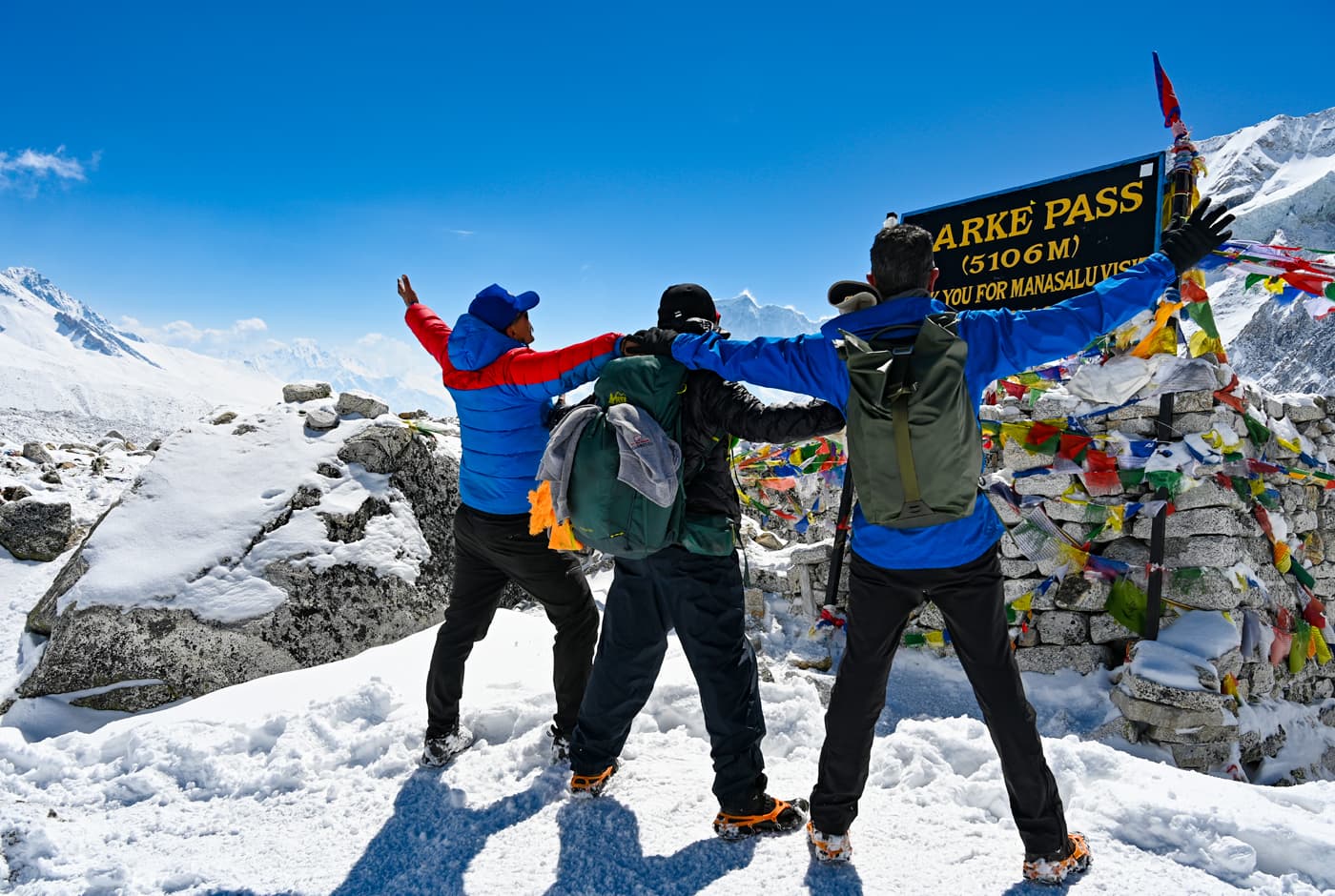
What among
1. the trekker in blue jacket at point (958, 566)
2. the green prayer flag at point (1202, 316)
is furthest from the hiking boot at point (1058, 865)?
the green prayer flag at point (1202, 316)

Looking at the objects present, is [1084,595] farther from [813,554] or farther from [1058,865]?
[1058,865]

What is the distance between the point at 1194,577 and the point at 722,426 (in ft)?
14.3

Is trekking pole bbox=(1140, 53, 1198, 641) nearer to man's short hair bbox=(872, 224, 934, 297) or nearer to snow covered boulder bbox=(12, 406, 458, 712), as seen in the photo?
man's short hair bbox=(872, 224, 934, 297)

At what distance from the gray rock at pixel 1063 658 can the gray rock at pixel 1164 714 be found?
449 millimetres

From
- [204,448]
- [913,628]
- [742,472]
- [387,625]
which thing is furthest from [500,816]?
[742,472]

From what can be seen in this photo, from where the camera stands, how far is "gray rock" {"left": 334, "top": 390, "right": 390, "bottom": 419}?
664 cm

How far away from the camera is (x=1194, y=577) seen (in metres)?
4.96

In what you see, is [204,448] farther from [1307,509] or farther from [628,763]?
[1307,509]

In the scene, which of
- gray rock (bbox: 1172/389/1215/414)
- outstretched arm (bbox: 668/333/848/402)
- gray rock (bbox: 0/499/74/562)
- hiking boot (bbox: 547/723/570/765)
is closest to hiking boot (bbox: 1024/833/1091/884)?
outstretched arm (bbox: 668/333/848/402)

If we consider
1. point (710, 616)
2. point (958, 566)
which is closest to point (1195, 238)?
point (958, 566)

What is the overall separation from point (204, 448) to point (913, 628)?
659 centimetres

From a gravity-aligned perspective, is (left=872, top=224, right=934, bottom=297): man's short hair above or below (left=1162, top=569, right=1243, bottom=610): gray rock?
above

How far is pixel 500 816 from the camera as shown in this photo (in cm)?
297

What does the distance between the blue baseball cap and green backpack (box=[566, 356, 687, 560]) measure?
781 mm
